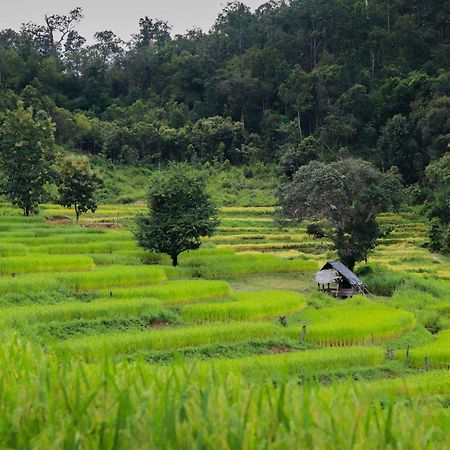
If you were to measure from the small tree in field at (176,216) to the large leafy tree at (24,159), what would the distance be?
9.22 metres

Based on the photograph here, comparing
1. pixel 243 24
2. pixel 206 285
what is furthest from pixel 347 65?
pixel 206 285

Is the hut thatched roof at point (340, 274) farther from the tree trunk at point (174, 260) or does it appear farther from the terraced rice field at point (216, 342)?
the tree trunk at point (174, 260)

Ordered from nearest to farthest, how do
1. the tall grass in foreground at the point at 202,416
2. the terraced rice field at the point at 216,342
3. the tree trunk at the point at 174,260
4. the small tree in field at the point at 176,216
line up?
the tall grass in foreground at the point at 202,416
the terraced rice field at the point at 216,342
the small tree in field at the point at 176,216
the tree trunk at the point at 174,260

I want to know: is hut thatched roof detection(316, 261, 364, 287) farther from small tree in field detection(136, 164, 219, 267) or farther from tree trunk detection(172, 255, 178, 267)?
tree trunk detection(172, 255, 178, 267)

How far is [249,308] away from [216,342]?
147 inches

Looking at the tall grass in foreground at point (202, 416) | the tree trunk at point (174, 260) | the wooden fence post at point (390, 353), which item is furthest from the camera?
the tree trunk at point (174, 260)

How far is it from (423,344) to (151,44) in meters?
87.4

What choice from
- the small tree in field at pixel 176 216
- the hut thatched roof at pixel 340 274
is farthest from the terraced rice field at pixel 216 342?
the small tree in field at pixel 176 216

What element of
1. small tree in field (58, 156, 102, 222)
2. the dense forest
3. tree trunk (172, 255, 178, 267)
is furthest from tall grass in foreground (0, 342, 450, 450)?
the dense forest

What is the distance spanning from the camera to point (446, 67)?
6831 centimetres

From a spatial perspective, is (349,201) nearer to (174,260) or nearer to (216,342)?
(174,260)

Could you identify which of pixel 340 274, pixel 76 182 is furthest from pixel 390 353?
pixel 76 182

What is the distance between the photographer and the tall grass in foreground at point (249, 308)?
A: 2058 centimetres

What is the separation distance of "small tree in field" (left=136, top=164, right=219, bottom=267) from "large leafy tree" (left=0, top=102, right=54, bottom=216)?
30.2ft
